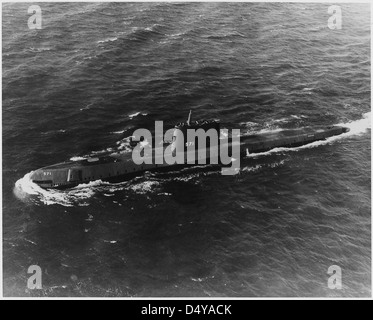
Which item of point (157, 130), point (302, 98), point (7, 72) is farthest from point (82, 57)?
point (302, 98)

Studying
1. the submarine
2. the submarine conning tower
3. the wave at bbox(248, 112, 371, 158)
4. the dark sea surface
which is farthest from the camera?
the wave at bbox(248, 112, 371, 158)

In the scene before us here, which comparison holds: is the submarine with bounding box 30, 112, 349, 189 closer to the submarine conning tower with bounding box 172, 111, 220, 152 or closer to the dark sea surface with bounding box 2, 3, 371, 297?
the submarine conning tower with bounding box 172, 111, 220, 152

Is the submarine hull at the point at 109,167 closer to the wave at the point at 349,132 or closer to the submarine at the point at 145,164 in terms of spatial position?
the submarine at the point at 145,164

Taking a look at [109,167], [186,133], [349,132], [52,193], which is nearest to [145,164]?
[109,167]

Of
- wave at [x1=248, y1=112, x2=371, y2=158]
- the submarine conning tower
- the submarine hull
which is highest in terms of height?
the submarine conning tower

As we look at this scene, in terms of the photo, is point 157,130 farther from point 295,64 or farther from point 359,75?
point 359,75

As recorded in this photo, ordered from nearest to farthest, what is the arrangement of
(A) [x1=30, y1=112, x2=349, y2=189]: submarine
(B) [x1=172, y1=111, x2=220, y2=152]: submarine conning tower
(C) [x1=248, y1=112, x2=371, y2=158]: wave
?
(A) [x1=30, y1=112, x2=349, y2=189]: submarine < (B) [x1=172, y1=111, x2=220, y2=152]: submarine conning tower < (C) [x1=248, y1=112, x2=371, y2=158]: wave

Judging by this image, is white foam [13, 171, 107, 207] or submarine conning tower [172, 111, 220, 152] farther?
submarine conning tower [172, 111, 220, 152]

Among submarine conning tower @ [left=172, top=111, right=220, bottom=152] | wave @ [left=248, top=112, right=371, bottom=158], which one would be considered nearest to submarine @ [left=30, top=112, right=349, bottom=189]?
submarine conning tower @ [left=172, top=111, right=220, bottom=152]

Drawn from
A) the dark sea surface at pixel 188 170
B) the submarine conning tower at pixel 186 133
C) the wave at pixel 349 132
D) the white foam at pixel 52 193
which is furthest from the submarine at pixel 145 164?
the dark sea surface at pixel 188 170
